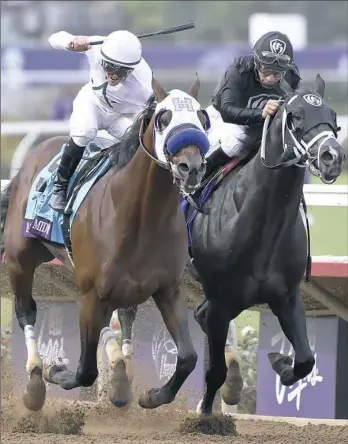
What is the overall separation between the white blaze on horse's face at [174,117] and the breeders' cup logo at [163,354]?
10.4 ft

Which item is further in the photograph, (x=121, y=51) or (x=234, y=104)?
(x=234, y=104)

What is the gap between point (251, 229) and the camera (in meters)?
6.18

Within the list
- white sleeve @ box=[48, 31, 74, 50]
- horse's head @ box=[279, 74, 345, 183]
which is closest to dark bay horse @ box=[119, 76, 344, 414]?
horse's head @ box=[279, 74, 345, 183]

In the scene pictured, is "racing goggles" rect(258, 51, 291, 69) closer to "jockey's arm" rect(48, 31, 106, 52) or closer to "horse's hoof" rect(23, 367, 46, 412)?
"jockey's arm" rect(48, 31, 106, 52)

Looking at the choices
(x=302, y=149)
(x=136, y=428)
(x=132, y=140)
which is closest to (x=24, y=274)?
(x=136, y=428)

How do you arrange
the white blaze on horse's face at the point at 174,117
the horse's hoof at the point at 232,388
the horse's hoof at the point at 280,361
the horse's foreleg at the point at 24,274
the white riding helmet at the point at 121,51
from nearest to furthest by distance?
the white blaze on horse's face at the point at 174,117 < the white riding helmet at the point at 121,51 < the horse's hoof at the point at 280,361 < the horse's hoof at the point at 232,388 < the horse's foreleg at the point at 24,274

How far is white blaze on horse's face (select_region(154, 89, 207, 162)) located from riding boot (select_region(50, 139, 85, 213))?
967 millimetres

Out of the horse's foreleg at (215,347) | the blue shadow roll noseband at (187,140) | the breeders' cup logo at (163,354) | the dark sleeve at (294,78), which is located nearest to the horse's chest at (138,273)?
the horse's foreleg at (215,347)

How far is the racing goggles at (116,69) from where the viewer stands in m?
6.11

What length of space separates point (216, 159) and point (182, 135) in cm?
147

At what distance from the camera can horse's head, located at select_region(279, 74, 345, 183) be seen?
5535 mm

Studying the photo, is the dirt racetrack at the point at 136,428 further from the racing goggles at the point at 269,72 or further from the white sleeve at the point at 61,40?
the white sleeve at the point at 61,40

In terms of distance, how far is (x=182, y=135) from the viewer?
5.30m

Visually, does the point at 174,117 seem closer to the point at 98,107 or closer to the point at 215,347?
the point at 98,107
